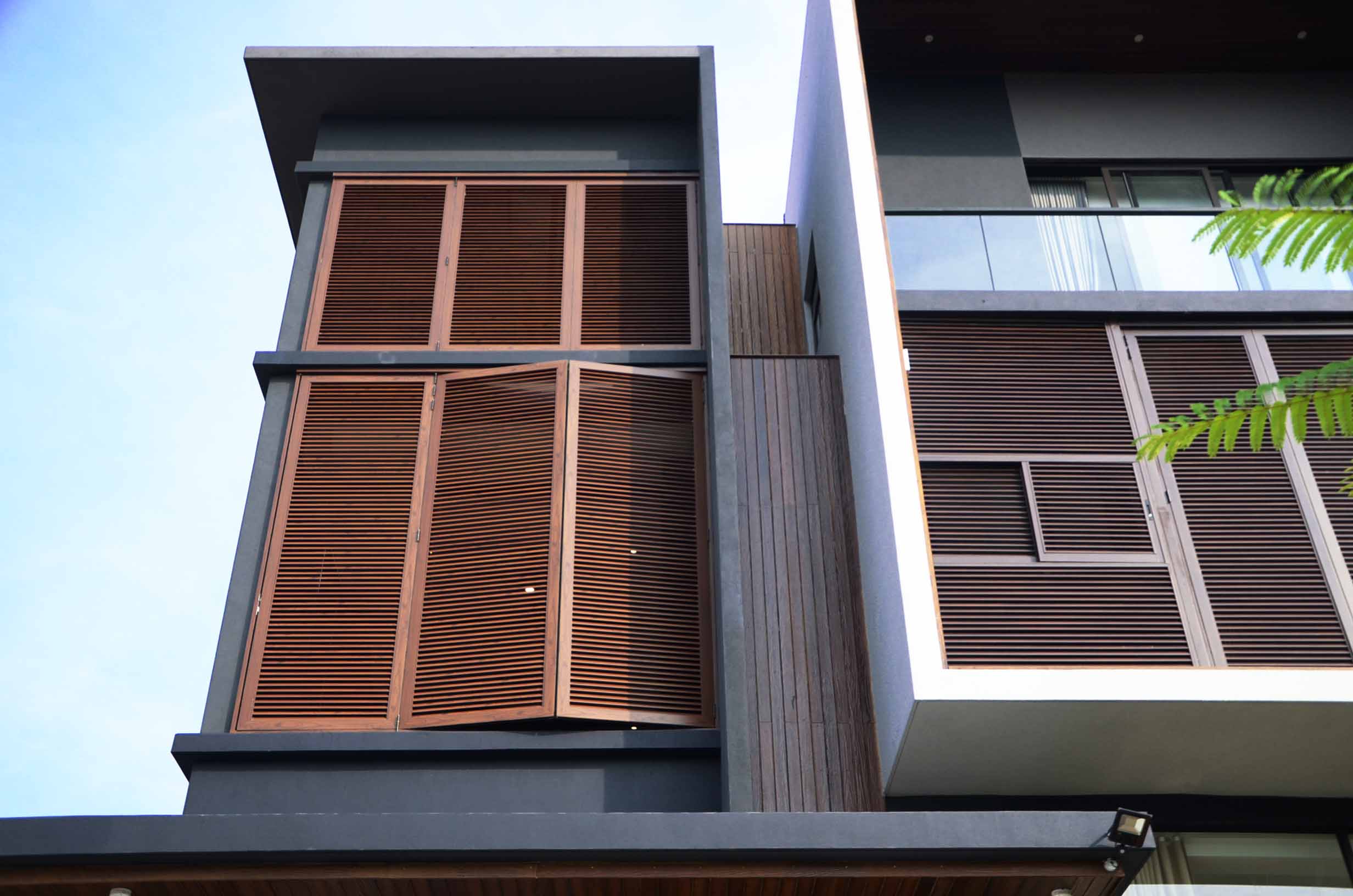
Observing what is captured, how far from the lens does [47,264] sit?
32438mm

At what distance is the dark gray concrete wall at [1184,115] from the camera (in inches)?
475

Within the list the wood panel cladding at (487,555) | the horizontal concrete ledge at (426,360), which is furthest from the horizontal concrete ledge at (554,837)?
the horizontal concrete ledge at (426,360)

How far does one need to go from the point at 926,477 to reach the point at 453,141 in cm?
497

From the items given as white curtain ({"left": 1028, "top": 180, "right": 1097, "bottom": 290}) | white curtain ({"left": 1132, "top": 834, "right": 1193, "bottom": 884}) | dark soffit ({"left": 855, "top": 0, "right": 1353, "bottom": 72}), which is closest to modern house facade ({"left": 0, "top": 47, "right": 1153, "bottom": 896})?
white curtain ({"left": 1132, "top": 834, "right": 1193, "bottom": 884})

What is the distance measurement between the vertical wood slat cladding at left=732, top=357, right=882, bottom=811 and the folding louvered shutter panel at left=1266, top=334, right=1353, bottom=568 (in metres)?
3.19

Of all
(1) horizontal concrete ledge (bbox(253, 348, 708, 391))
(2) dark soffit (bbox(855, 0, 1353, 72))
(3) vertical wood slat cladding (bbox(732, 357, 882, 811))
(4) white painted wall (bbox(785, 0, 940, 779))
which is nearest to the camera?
(4) white painted wall (bbox(785, 0, 940, 779))

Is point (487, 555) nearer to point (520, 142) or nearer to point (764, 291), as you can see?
point (520, 142)

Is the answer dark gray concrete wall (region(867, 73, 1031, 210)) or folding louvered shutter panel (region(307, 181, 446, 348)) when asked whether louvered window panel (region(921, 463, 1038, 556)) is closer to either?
dark gray concrete wall (region(867, 73, 1031, 210))

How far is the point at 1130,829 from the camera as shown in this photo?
5828mm

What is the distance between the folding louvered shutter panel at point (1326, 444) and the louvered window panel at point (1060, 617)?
51.1 inches

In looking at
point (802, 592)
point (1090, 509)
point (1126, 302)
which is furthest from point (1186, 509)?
point (802, 592)

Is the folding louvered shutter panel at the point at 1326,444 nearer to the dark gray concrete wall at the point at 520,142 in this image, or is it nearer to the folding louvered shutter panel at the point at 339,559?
the dark gray concrete wall at the point at 520,142

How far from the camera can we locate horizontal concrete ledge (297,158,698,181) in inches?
431

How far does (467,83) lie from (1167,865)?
7.85 meters
